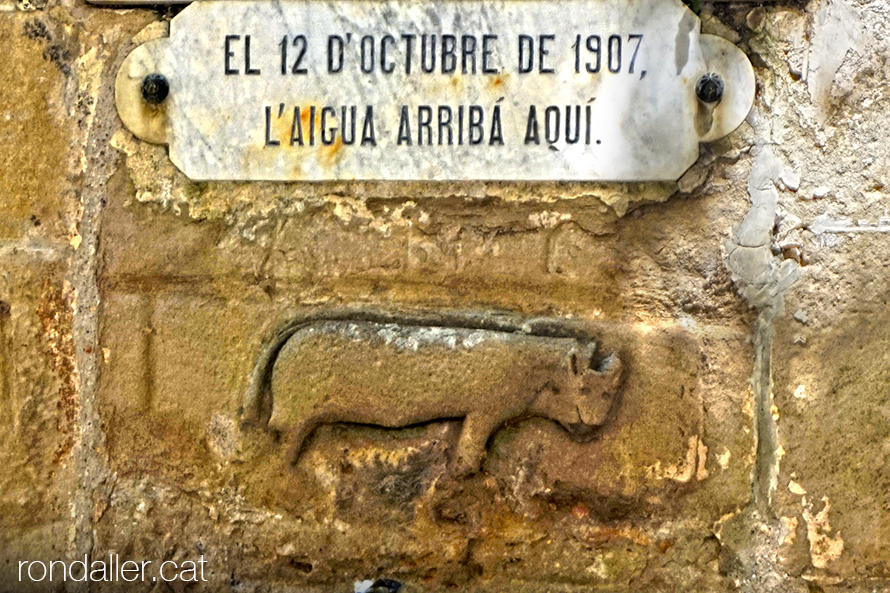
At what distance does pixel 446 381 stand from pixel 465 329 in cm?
11

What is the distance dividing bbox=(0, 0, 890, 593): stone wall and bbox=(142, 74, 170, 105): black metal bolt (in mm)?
94

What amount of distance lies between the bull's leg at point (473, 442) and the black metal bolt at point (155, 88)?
842 mm

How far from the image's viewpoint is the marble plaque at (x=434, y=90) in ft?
5.30

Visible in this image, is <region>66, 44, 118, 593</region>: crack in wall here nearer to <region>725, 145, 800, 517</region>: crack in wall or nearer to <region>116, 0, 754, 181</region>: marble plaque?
<region>116, 0, 754, 181</region>: marble plaque

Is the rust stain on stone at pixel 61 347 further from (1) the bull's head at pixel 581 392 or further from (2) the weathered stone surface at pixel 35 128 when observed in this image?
(1) the bull's head at pixel 581 392

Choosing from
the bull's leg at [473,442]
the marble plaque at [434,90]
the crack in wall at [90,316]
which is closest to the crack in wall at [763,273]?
the marble plaque at [434,90]

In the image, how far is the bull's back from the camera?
1618 mm

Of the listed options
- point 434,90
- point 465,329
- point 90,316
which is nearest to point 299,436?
point 465,329

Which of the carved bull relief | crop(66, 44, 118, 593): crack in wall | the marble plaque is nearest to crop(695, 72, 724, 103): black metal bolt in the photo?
the marble plaque

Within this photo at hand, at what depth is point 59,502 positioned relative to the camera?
5.69 ft

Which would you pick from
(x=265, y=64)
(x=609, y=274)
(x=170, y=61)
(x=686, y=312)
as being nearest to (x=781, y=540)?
(x=686, y=312)

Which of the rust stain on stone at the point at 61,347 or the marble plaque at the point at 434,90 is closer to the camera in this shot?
the marble plaque at the point at 434,90

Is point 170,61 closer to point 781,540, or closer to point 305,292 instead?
point 305,292

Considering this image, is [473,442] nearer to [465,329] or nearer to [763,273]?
[465,329]
